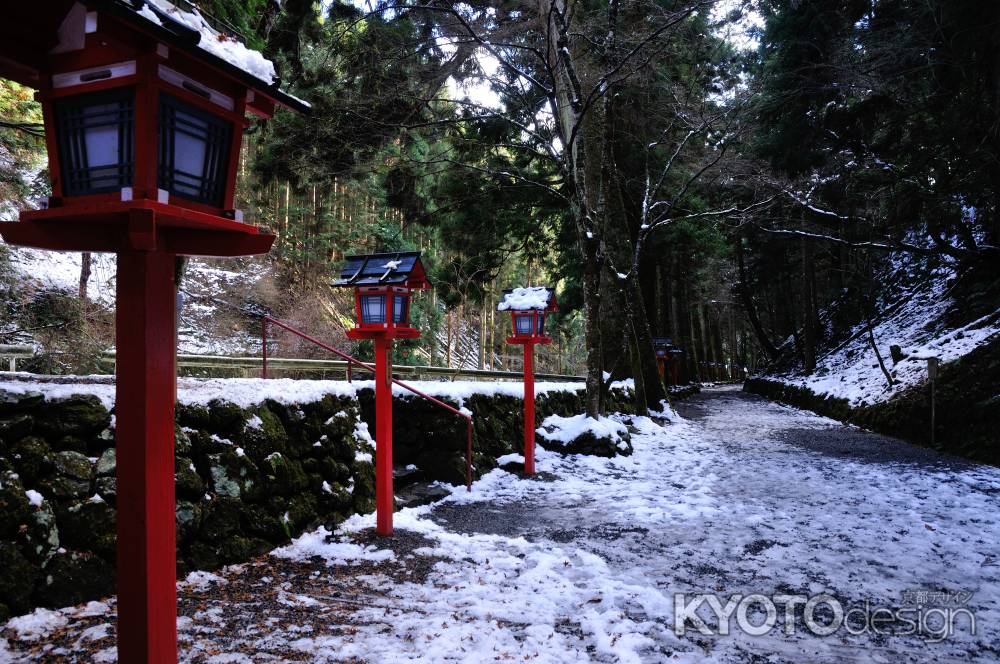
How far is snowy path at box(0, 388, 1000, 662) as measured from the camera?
3.02 metres

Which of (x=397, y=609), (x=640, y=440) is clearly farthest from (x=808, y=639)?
(x=640, y=440)

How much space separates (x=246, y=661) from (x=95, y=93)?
2732 mm

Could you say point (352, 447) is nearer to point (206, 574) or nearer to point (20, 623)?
point (206, 574)

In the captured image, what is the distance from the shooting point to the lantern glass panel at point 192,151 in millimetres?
2080

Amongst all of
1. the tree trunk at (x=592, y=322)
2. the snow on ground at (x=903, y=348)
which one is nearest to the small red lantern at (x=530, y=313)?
the tree trunk at (x=592, y=322)

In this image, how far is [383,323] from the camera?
5.09 m

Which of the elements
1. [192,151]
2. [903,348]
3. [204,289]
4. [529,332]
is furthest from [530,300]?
[204,289]

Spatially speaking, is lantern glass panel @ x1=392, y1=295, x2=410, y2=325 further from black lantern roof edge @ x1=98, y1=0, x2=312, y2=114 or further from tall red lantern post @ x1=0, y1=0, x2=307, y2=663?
tall red lantern post @ x1=0, y1=0, x2=307, y2=663

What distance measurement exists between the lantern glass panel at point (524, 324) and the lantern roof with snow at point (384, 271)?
2.97 meters

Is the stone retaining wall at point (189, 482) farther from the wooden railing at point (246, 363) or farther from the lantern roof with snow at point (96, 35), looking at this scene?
the wooden railing at point (246, 363)

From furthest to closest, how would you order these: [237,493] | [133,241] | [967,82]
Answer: [967,82]
[237,493]
[133,241]

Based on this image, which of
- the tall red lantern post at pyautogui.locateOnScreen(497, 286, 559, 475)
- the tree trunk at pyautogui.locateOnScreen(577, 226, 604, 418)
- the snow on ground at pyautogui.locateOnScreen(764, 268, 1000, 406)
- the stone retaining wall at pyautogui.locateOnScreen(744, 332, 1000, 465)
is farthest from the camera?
the snow on ground at pyautogui.locateOnScreen(764, 268, 1000, 406)

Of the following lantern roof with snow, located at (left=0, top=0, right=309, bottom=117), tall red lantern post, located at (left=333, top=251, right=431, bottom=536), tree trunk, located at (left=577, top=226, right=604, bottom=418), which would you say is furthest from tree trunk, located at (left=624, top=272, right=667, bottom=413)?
lantern roof with snow, located at (left=0, top=0, right=309, bottom=117)

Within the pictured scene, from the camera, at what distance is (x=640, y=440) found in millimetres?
10688
